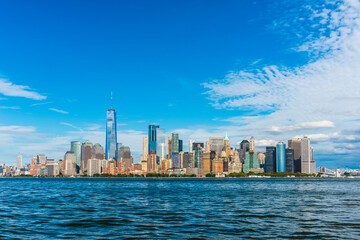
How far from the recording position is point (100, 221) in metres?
37.3

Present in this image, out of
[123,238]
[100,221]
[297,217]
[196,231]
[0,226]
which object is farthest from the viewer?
[297,217]

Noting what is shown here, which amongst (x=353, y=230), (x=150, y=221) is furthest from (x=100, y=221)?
(x=353, y=230)

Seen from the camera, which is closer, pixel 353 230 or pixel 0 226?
pixel 353 230

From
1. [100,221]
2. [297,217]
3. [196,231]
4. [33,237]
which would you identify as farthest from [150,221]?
[297,217]

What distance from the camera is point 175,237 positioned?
28.5m

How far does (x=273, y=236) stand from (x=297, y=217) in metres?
13.5

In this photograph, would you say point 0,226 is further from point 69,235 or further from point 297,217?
point 297,217

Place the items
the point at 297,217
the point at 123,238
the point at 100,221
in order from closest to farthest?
the point at 123,238
the point at 100,221
the point at 297,217

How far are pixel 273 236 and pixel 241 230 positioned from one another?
374cm

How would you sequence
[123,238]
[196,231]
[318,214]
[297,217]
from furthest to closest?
[318,214], [297,217], [196,231], [123,238]

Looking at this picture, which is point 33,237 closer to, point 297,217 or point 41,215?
point 41,215

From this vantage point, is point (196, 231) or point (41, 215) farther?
point (41, 215)

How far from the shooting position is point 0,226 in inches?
1341

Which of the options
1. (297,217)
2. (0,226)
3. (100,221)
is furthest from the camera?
(297,217)
